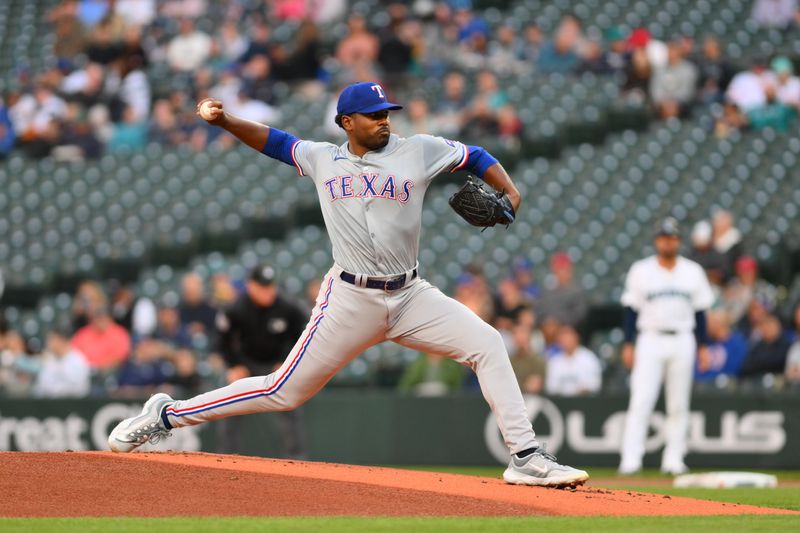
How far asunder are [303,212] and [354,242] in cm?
939

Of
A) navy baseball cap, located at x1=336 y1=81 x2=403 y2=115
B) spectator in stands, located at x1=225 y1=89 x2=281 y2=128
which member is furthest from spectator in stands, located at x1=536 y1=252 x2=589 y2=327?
navy baseball cap, located at x1=336 y1=81 x2=403 y2=115

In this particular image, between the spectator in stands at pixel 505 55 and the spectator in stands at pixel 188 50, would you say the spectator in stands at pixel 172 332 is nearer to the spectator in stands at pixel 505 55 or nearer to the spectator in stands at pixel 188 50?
the spectator in stands at pixel 505 55

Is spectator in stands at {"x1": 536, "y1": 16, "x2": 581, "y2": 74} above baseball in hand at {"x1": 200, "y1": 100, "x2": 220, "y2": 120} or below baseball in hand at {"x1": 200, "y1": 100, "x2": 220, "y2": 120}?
above

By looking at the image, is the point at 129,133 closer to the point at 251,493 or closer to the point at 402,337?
the point at 402,337

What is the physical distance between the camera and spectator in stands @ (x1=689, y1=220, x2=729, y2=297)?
13.1 meters

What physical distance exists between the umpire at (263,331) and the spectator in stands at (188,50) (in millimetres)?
8907

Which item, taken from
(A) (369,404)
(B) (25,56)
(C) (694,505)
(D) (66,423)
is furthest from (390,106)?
(B) (25,56)

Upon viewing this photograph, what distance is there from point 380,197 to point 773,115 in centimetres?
999

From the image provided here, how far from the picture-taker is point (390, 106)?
6.62 meters

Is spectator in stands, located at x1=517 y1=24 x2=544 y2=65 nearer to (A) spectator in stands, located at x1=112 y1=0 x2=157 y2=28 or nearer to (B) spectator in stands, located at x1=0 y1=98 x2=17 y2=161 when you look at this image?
(A) spectator in stands, located at x1=112 y1=0 x2=157 y2=28

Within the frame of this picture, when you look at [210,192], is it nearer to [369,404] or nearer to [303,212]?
[303,212]

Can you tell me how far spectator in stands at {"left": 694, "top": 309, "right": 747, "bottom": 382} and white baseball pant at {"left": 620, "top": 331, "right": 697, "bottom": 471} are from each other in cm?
160

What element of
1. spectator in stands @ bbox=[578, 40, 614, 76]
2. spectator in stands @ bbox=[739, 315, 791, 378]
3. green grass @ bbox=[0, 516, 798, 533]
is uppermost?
spectator in stands @ bbox=[578, 40, 614, 76]

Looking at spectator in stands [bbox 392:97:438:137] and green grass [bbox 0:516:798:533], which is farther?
spectator in stands [bbox 392:97:438:137]
